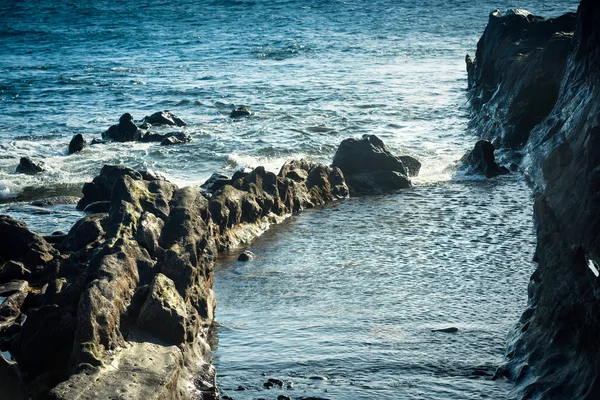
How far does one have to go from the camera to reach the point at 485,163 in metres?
22.5

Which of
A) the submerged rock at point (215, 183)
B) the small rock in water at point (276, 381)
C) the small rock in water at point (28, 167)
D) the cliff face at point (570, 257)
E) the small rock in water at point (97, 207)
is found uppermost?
the cliff face at point (570, 257)

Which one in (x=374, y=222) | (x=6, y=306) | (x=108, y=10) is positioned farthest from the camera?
(x=108, y=10)

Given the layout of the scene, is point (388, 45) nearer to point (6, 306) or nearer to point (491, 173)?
point (491, 173)

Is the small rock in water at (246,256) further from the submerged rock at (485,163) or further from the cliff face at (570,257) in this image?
the submerged rock at (485,163)

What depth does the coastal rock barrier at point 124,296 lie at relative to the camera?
884cm

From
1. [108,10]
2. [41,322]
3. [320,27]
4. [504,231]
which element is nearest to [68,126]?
[504,231]

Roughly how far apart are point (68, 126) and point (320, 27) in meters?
33.8

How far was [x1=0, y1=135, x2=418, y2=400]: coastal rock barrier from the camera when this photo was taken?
8.84 m

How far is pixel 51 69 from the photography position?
49.9 m

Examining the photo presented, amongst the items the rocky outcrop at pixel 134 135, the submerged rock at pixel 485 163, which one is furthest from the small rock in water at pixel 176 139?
the submerged rock at pixel 485 163

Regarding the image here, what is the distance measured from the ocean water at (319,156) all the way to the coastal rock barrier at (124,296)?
71 cm

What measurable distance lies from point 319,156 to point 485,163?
672cm

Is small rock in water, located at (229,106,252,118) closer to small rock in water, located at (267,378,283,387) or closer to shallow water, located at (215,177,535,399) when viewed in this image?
shallow water, located at (215,177,535,399)

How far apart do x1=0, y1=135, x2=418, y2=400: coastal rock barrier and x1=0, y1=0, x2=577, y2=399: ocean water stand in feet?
2.33
